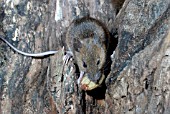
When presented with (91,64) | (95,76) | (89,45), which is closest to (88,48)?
(89,45)

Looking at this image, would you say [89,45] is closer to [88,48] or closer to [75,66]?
[88,48]

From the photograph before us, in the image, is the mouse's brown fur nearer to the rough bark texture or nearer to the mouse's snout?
the mouse's snout

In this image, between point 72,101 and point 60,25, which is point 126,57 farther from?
point 60,25

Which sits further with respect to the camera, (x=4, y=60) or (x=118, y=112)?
(x=4, y=60)

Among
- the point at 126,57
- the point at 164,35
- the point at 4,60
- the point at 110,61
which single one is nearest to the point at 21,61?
the point at 4,60

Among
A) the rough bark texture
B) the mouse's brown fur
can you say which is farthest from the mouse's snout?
the rough bark texture

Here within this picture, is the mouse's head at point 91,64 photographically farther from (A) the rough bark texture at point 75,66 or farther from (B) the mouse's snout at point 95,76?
(A) the rough bark texture at point 75,66
